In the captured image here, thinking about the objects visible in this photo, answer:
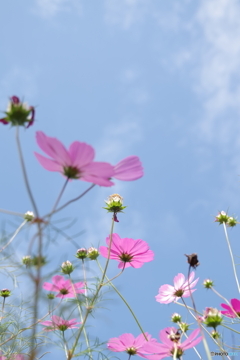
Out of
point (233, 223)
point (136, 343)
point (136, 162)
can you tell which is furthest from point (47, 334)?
point (233, 223)

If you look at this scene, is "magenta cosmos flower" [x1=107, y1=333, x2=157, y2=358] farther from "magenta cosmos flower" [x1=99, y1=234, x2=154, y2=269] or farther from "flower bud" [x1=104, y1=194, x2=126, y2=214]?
"flower bud" [x1=104, y1=194, x2=126, y2=214]

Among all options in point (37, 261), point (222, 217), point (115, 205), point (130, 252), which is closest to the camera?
point (37, 261)

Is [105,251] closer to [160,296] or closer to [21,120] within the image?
[160,296]

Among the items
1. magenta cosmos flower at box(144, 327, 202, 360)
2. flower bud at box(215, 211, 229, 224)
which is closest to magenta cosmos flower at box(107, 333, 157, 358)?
magenta cosmos flower at box(144, 327, 202, 360)

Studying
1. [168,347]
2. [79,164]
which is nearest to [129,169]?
[79,164]

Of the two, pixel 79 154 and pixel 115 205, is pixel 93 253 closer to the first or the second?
pixel 115 205

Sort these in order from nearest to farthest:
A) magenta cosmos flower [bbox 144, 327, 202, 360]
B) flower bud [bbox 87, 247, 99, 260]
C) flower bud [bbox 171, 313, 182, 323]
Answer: magenta cosmos flower [bbox 144, 327, 202, 360] → flower bud [bbox 171, 313, 182, 323] → flower bud [bbox 87, 247, 99, 260]

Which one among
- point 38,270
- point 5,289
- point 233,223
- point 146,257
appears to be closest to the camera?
point 38,270
